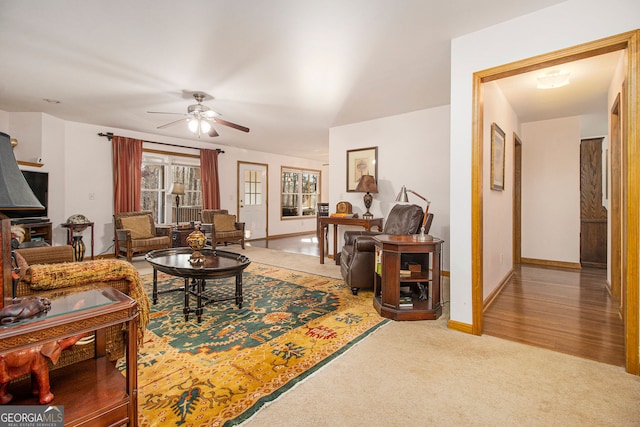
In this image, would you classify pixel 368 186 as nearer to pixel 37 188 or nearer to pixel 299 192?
pixel 299 192

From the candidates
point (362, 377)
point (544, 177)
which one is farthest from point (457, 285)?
point (544, 177)

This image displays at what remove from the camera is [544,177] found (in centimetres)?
513

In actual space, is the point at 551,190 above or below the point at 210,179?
below

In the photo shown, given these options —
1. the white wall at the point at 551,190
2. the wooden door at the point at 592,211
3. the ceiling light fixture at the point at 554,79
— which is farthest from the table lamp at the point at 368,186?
the wooden door at the point at 592,211

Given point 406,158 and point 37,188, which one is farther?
point 406,158

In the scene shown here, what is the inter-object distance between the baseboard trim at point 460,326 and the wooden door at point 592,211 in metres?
4.18

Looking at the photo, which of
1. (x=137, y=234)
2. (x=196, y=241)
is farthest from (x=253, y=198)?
(x=196, y=241)

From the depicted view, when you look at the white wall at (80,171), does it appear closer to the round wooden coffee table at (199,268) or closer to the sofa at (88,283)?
the round wooden coffee table at (199,268)

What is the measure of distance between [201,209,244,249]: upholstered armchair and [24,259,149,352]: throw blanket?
4.15 m

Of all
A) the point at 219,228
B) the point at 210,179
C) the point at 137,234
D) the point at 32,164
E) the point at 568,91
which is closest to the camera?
the point at 568,91

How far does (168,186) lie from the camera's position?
6.55 meters

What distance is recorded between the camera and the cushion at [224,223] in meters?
6.38

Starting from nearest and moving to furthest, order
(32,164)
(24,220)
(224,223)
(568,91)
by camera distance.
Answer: (568,91) < (24,220) < (32,164) < (224,223)

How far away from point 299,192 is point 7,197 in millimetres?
8562
